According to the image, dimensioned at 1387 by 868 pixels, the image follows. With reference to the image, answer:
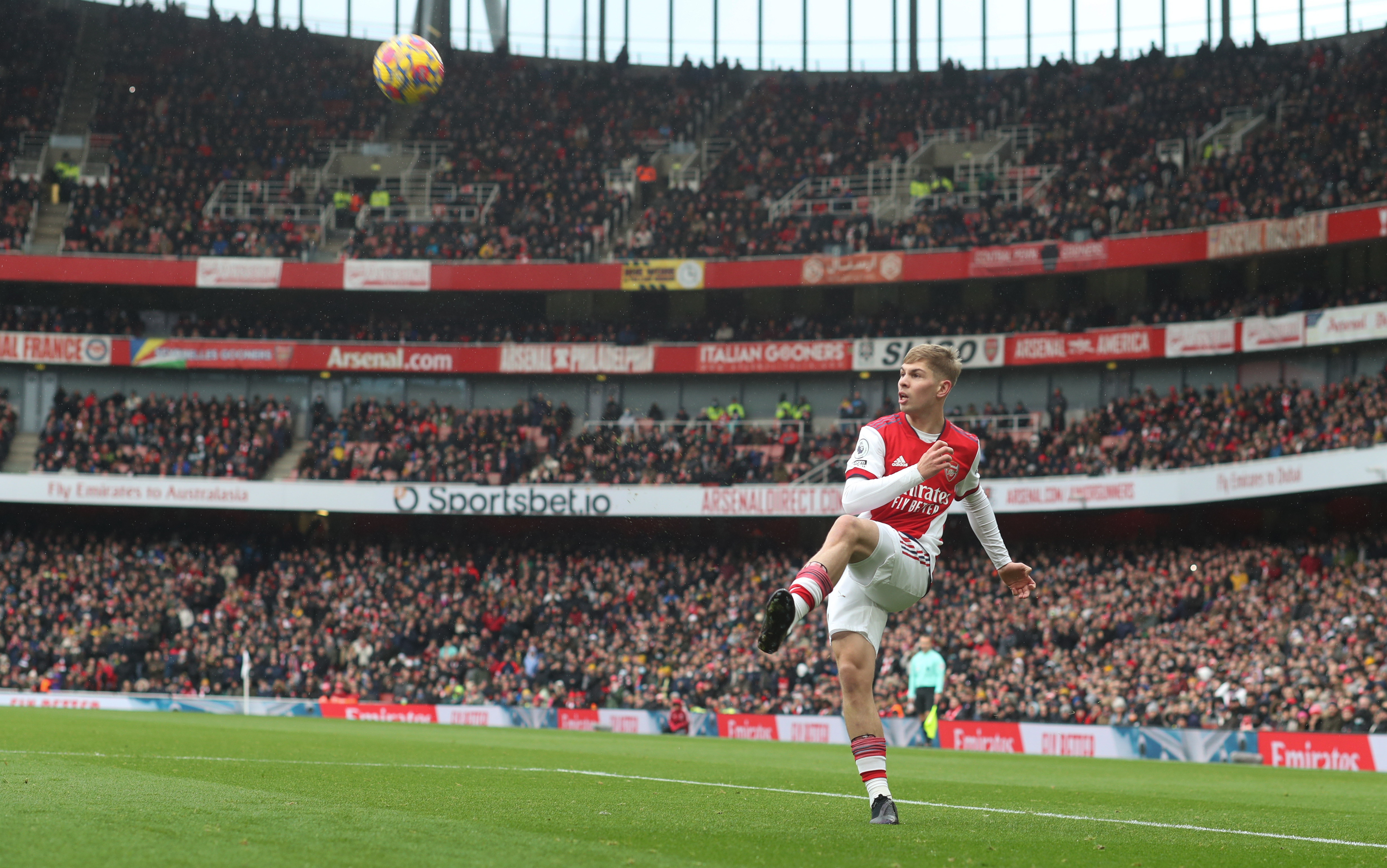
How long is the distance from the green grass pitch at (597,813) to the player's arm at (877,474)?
5.63 ft

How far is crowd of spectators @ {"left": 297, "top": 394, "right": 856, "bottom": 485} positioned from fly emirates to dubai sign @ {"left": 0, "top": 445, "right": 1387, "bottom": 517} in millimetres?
613

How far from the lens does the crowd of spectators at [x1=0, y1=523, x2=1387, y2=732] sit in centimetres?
2845

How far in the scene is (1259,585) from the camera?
32000 millimetres

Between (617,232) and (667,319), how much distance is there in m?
3.66

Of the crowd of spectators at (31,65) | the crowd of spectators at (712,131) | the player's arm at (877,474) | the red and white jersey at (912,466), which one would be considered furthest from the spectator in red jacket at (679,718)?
the crowd of spectators at (31,65)

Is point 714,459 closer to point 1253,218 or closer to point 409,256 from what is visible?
point 409,256

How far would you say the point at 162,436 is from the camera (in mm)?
44688

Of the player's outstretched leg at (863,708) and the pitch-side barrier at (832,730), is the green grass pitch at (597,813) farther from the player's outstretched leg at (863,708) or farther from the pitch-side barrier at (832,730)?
the pitch-side barrier at (832,730)

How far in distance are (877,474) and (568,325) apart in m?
41.4

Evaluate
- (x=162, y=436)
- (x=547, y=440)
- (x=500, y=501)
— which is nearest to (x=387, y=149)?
(x=162, y=436)

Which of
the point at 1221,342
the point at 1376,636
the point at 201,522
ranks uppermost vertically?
the point at 1221,342

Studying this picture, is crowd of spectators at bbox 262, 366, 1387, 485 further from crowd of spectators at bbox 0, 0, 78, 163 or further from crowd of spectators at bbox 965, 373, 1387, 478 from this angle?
crowd of spectators at bbox 0, 0, 78, 163

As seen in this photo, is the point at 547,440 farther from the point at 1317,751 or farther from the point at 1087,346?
the point at 1317,751

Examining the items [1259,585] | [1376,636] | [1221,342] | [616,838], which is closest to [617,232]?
[1221,342]
